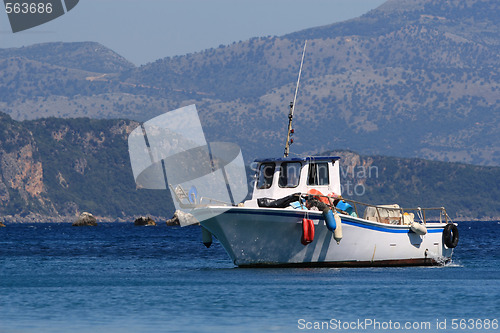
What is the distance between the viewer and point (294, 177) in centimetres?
5481

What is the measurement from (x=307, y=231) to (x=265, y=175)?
638cm

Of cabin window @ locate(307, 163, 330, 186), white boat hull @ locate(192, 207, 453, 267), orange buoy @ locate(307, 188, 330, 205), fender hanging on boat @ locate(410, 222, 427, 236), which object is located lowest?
fender hanging on boat @ locate(410, 222, 427, 236)

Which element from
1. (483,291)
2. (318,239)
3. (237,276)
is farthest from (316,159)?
(483,291)

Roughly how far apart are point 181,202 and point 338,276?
994 centimetres

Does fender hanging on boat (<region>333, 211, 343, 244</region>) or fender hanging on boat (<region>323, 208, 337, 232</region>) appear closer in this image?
fender hanging on boat (<region>323, 208, 337, 232</region>)

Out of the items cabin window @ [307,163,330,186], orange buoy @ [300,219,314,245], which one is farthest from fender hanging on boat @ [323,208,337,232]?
cabin window @ [307,163,330,186]

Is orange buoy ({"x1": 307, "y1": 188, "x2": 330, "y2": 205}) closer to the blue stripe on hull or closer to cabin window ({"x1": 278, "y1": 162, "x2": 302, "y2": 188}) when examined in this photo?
cabin window ({"x1": 278, "y1": 162, "x2": 302, "y2": 188})

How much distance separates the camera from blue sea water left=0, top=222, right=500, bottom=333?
115 ft

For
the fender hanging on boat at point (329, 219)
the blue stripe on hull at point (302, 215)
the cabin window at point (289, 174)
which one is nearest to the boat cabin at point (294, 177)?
the cabin window at point (289, 174)

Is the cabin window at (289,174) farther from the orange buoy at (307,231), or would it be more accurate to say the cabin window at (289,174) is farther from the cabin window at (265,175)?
the orange buoy at (307,231)

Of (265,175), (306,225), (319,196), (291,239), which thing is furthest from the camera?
(265,175)

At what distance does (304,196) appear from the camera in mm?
51812
